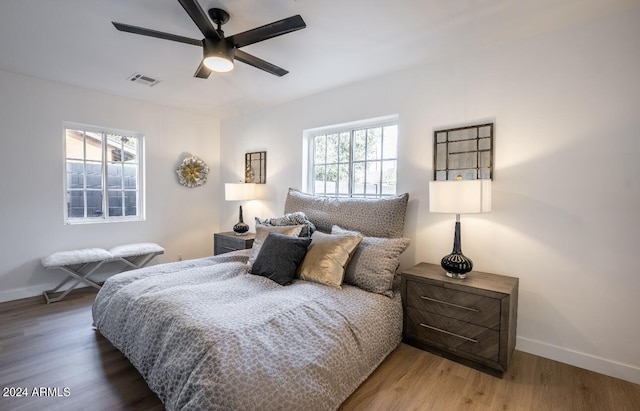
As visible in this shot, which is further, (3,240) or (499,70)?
(3,240)

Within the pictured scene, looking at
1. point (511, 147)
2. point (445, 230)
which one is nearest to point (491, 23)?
point (511, 147)

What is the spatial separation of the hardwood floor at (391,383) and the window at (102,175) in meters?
1.75

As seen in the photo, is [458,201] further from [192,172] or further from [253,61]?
[192,172]

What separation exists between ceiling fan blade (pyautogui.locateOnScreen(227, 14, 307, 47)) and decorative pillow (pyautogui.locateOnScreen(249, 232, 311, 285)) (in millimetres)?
1476

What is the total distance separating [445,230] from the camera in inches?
103

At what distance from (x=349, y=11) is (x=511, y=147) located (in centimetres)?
161

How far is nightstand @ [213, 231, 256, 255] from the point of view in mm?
3605

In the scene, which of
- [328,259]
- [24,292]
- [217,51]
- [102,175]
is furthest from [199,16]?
[24,292]

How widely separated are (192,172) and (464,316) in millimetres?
4062

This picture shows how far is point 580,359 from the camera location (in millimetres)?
2062

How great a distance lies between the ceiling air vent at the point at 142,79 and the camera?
10.2 feet

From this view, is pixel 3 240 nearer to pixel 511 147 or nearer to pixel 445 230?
pixel 445 230

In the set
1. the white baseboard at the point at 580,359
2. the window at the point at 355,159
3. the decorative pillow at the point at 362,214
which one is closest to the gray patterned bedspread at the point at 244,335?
the decorative pillow at the point at 362,214

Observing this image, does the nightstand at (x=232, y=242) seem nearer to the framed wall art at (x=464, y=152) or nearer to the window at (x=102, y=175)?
the window at (x=102, y=175)
